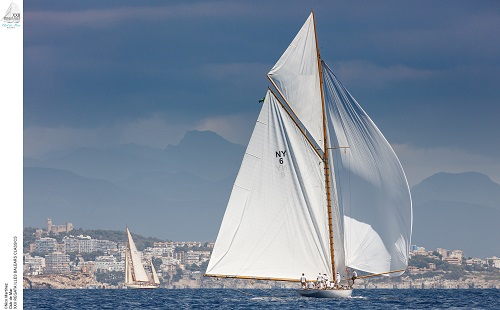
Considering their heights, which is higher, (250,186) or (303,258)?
(250,186)

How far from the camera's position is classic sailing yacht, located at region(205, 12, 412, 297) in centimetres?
6769

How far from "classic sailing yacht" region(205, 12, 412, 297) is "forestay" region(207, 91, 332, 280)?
0.06 m

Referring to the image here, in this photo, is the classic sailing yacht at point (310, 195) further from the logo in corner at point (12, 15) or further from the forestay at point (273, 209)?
the logo in corner at point (12, 15)

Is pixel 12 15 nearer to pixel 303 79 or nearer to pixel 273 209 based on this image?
pixel 273 209

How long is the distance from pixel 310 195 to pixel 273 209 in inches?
98.9

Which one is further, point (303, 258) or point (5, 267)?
point (303, 258)

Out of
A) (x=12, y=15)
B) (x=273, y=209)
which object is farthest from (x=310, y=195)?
(x=12, y=15)

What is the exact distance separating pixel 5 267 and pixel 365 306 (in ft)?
135

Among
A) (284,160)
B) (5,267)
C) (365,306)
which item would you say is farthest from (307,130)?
(5,267)

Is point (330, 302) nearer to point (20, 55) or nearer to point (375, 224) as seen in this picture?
point (375, 224)

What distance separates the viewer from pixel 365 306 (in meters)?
67.6

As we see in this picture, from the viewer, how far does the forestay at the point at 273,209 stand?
67.4 meters

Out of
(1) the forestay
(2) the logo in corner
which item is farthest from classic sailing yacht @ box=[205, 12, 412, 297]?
(2) the logo in corner

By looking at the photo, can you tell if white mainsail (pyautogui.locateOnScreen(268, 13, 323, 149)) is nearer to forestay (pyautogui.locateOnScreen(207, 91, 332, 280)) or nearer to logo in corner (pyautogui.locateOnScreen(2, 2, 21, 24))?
forestay (pyautogui.locateOnScreen(207, 91, 332, 280))
